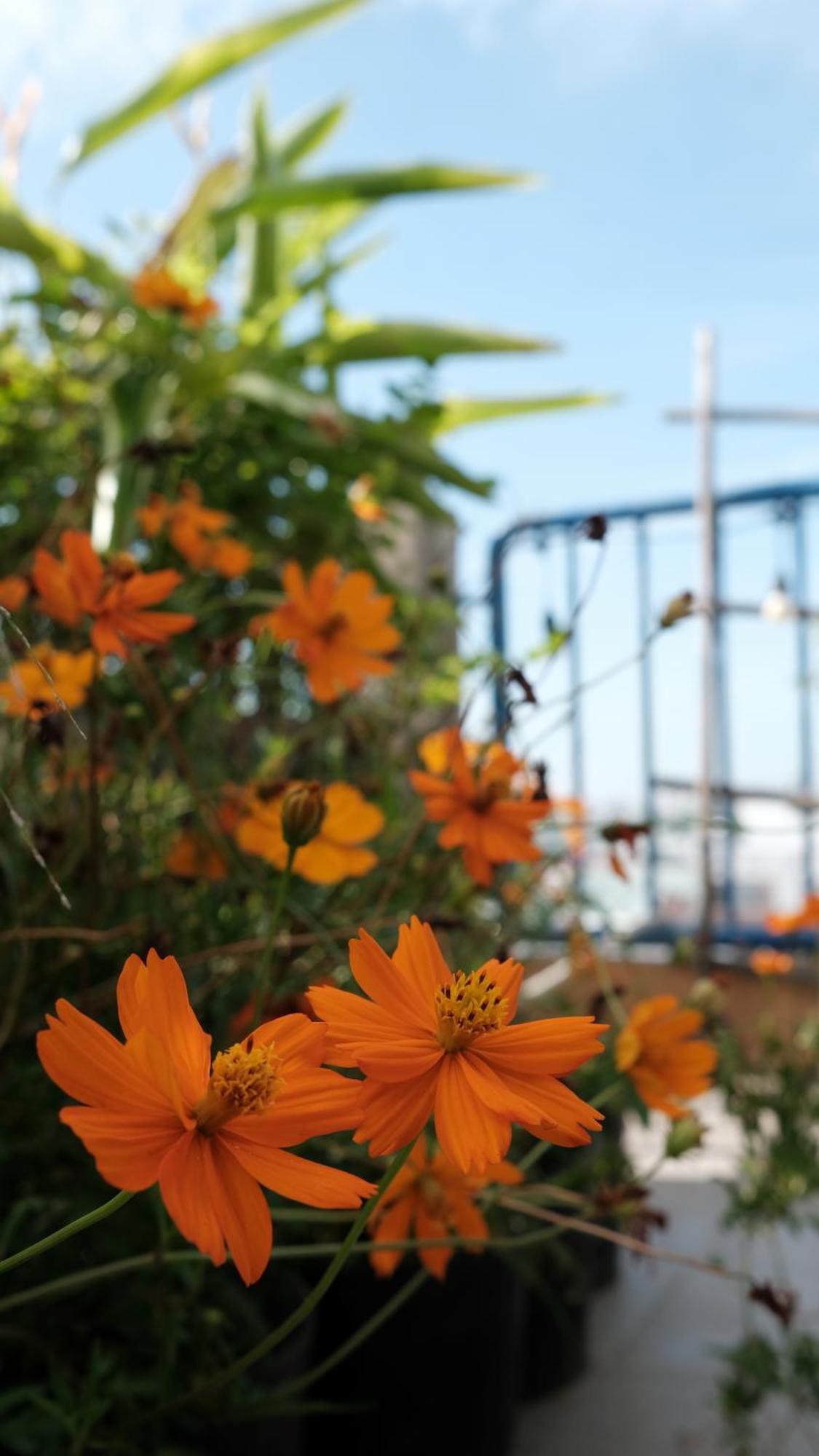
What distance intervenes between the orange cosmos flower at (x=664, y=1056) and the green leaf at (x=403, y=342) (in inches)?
54.2

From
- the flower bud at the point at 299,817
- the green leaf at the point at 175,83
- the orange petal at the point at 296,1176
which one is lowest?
the orange petal at the point at 296,1176

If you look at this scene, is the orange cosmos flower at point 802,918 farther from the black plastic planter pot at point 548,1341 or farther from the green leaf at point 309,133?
the green leaf at point 309,133

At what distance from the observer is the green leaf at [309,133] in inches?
86.5

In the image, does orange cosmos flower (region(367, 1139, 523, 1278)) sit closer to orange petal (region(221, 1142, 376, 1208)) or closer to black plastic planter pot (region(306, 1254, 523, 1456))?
orange petal (region(221, 1142, 376, 1208))

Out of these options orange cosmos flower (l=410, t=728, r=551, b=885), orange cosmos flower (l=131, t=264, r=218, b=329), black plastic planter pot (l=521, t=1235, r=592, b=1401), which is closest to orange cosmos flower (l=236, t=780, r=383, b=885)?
orange cosmos flower (l=410, t=728, r=551, b=885)

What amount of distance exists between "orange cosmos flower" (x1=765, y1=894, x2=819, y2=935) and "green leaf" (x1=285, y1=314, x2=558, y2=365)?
1037mm

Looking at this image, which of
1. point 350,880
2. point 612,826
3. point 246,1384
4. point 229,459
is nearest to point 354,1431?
point 246,1384

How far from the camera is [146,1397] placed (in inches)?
24.9

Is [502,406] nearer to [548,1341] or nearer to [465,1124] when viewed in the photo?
[548,1341]

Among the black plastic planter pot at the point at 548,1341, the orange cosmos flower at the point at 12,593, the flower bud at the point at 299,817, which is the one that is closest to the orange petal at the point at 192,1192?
the flower bud at the point at 299,817

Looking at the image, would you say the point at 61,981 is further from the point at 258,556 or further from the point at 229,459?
the point at 229,459

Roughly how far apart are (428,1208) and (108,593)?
0.25m

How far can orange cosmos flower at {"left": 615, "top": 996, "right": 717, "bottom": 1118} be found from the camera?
1.49ft

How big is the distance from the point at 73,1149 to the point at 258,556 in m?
0.82
